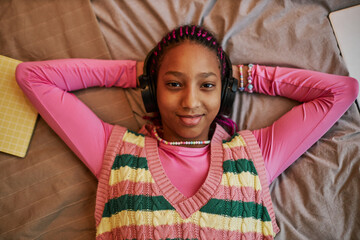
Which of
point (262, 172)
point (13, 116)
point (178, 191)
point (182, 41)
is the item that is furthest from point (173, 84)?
point (13, 116)

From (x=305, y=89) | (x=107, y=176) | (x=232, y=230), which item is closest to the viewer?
(x=232, y=230)

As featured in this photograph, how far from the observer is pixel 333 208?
47.9 inches

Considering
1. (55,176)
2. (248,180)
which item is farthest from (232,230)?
(55,176)

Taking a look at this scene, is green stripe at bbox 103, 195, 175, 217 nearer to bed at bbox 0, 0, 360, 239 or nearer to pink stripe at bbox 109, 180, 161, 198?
pink stripe at bbox 109, 180, 161, 198

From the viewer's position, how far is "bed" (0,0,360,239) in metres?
1.25

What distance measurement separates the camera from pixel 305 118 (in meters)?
1.26

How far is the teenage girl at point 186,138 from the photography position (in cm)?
112

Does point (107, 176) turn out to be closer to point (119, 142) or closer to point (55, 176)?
point (119, 142)

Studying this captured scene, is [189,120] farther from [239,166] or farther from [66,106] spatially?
[66,106]

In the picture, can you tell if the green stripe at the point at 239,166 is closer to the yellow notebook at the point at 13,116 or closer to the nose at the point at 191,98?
the nose at the point at 191,98

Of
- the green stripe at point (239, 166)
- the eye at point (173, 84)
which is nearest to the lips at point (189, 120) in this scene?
the eye at point (173, 84)

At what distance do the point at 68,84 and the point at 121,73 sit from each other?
0.84 feet

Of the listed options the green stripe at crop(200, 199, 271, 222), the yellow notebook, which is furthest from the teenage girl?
the yellow notebook

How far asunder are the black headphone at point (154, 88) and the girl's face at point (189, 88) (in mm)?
→ 54
